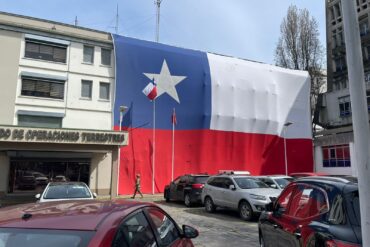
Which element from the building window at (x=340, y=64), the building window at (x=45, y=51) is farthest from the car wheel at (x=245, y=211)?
the building window at (x=340, y=64)

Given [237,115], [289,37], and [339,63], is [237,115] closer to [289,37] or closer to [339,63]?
[289,37]

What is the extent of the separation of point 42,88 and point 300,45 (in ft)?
104

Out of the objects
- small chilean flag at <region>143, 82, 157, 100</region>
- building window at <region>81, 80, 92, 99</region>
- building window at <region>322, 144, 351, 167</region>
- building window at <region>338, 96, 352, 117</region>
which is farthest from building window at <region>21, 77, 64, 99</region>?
building window at <region>338, 96, 352, 117</region>

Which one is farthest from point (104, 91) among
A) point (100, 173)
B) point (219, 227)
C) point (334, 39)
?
point (334, 39)

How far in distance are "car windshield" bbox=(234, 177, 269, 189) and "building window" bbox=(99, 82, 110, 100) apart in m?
16.2

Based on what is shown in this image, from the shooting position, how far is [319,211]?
15.9ft

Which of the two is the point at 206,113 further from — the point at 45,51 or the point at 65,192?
the point at 65,192

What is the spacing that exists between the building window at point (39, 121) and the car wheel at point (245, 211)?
54.0ft

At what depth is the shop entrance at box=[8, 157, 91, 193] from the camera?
25.2 meters

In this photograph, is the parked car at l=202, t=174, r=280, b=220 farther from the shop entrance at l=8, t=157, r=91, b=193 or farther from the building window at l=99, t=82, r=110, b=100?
the building window at l=99, t=82, r=110, b=100

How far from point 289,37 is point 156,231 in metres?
46.5

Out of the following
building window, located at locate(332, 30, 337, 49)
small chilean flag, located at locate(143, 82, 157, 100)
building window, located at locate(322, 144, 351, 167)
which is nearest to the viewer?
small chilean flag, located at locate(143, 82, 157, 100)

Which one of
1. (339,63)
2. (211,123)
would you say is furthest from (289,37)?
(211,123)

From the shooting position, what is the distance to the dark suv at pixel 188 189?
63.7 feet
